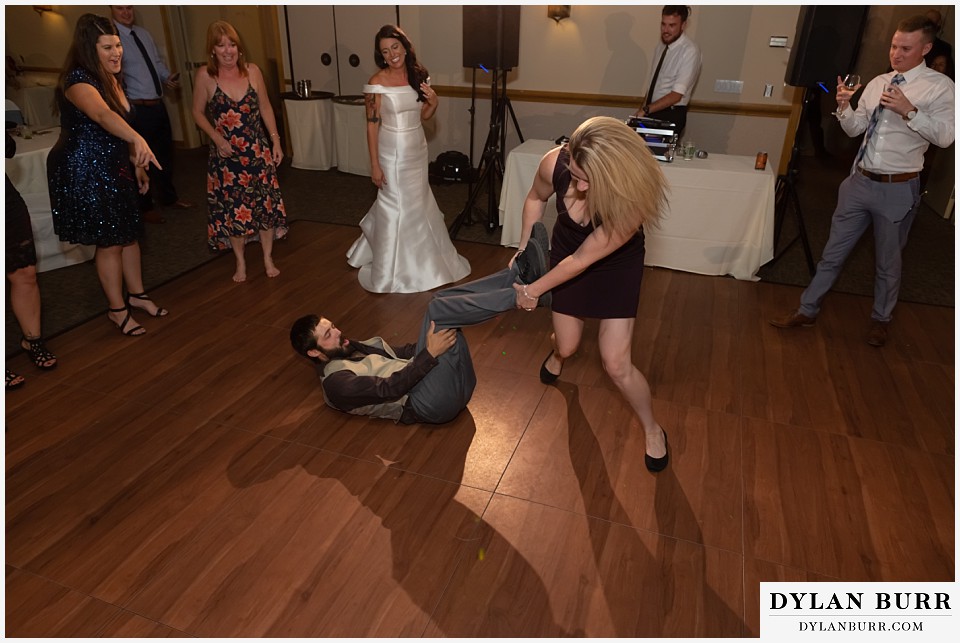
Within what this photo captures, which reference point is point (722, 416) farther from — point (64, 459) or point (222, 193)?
point (222, 193)

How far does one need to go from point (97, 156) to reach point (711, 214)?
354 centimetres

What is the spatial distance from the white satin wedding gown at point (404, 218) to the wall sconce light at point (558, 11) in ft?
9.84

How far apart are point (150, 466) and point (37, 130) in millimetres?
3538

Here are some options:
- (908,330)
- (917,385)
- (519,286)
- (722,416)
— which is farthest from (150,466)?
(908,330)

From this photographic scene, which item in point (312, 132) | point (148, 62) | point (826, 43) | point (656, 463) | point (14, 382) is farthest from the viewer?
point (312, 132)

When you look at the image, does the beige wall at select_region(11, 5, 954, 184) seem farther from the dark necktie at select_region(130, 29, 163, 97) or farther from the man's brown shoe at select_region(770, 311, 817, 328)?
the man's brown shoe at select_region(770, 311, 817, 328)

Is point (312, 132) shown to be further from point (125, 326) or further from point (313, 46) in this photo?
point (125, 326)

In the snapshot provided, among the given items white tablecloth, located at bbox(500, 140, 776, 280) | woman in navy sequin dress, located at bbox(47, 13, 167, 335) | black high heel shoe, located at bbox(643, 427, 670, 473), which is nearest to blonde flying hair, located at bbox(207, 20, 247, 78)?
woman in navy sequin dress, located at bbox(47, 13, 167, 335)

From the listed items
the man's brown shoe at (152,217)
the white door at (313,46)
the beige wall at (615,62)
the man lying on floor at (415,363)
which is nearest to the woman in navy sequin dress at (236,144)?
the man's brown shoe at (152,217)

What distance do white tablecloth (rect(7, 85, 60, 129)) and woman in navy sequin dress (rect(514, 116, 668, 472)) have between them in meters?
6.40

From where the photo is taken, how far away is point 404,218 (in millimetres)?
3854

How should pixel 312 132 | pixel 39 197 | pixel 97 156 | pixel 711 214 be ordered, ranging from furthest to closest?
1. pixel 312 132
2. pixel 711 214
3. pixel 39 197
4. pixel 97 156

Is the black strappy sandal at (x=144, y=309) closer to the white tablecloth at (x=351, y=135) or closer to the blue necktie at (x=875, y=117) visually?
the white tablecloth at (x=351, y=135)

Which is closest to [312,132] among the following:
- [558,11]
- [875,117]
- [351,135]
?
[351,135]
